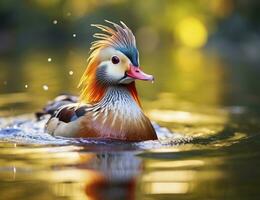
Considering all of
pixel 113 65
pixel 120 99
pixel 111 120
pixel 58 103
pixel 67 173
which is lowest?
pixel 67 173

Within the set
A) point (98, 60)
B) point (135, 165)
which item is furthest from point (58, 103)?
point (135, 165)

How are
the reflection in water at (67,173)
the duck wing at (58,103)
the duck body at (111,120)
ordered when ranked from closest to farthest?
the reflection in water at (67,173), the duck body at (111,120), the duck wing at (58,103)

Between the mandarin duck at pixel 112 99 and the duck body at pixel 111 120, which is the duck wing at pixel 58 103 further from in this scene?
the duck body at pixel 111 120

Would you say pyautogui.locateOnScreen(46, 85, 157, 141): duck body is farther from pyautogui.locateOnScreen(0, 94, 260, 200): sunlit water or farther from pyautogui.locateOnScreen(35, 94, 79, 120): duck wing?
pyautogui.locateOnScreen(35, 94, 79, 120): duck wing

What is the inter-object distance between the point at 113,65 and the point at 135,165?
1.75 metres

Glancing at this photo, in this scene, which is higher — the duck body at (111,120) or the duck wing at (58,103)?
the duck wing at (58,103)

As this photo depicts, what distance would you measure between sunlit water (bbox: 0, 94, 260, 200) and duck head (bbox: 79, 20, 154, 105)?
2.08 feet

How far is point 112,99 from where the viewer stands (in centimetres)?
864

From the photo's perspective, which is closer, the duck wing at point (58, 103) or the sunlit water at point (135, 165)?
the sunlit water at point (135, 165)

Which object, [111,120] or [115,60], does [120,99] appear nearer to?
[111,120]

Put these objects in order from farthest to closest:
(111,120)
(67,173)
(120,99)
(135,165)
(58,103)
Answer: (58,103) < (120,99) < (111,120) < (135,165) < (67,173)

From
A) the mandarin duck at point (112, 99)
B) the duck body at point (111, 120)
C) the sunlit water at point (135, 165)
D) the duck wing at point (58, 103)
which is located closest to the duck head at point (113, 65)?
the mandarin duck at point (112, 99)

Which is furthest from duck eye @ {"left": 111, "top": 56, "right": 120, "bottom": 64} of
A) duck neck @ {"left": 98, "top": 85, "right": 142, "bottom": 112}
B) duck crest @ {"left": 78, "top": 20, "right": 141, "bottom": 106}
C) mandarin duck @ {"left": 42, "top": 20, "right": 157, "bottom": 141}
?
duck neck @ {"left": 98, "top": 85, "right": 142, "bottom": 112}

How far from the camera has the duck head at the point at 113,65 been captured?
332 inches
